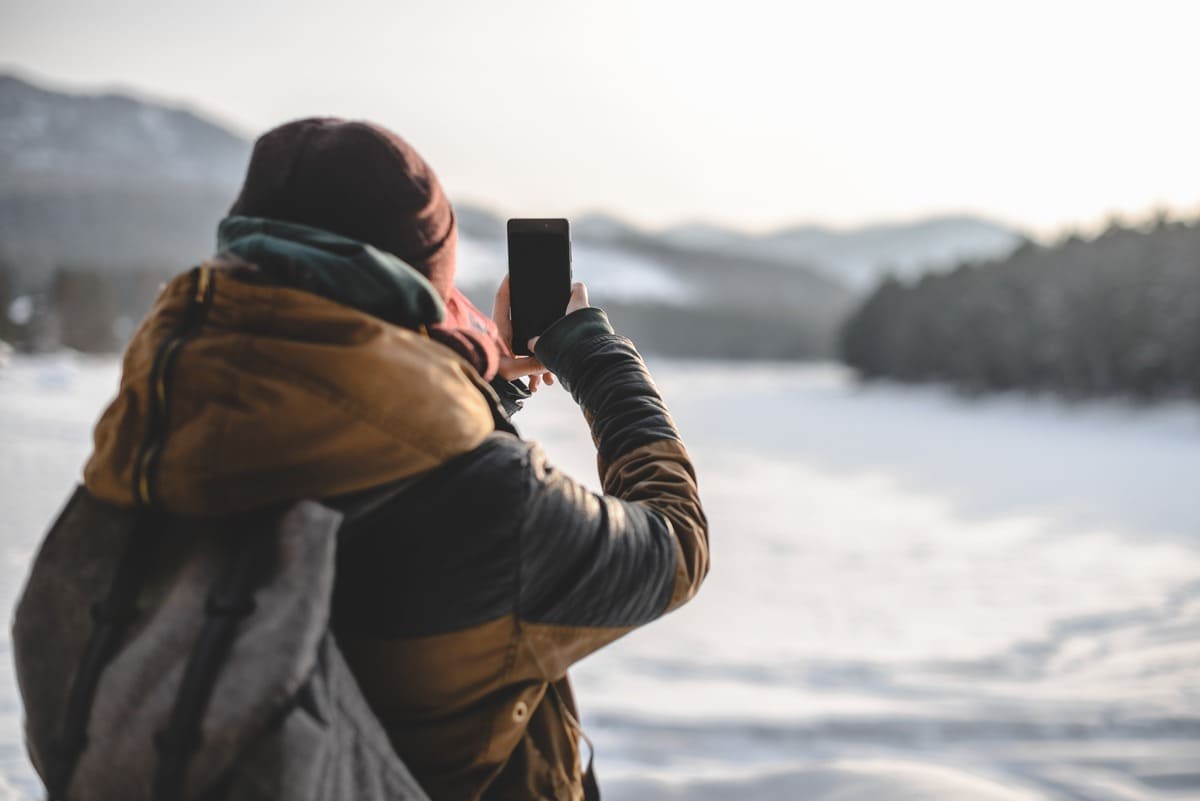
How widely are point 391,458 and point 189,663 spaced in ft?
0.95

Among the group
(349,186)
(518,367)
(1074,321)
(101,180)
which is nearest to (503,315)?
(518,367)

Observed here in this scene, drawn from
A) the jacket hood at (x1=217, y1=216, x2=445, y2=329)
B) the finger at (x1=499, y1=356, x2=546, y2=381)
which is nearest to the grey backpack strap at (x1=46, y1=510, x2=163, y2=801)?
the jacket hood at (x1=217, y1=216, x2=445, y2=329)

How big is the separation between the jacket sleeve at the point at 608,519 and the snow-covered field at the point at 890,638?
2.07m

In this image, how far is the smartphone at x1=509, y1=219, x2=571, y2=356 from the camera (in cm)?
143

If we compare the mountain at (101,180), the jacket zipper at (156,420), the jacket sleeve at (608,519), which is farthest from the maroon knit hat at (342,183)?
the mountain at (101,180)

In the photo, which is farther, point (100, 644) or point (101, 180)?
point (101, 180)

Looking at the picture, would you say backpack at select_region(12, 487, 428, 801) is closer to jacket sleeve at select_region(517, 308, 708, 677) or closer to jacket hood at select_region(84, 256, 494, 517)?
jacket hood at select_region(84, 256, 494, 517)

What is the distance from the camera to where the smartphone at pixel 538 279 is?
1434 millimetres

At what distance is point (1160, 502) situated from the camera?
13.3 metres

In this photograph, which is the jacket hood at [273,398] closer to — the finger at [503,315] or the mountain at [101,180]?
the finger at [503,315]

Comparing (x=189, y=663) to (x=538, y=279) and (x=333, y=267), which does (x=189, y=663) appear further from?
(x=538, y=279)

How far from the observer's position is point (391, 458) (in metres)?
0.94

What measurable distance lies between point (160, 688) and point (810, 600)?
6.86 meters

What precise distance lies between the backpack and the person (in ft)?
0.18
